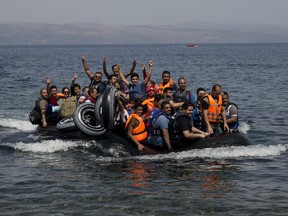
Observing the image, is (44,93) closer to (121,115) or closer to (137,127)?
(121,115)

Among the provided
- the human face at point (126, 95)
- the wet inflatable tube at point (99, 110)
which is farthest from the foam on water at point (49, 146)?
the human face at point (126, 95)

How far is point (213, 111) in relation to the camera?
14.8 meters

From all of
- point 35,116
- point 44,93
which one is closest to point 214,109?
point 44,93

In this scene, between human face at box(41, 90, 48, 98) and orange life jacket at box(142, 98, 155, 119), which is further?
human face at box(41, 90, 48, 98)

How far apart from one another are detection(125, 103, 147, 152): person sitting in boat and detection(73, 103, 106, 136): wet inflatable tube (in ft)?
4.55

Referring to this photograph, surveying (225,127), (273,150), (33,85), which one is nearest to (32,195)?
(225,127)

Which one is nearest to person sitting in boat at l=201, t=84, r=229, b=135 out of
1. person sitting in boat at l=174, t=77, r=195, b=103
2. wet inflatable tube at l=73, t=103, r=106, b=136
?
person sitting in boat at l=174, t=77, r=195, b=103

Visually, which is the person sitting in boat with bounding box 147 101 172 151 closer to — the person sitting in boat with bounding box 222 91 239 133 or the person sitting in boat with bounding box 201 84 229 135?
the person sitting in boat with bounding box 201 84 229 135

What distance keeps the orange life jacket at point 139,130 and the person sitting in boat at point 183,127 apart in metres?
0.71

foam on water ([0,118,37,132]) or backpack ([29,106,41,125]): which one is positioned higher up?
backpack ([29,106,41,125])

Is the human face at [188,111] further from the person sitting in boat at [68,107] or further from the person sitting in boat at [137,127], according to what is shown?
the person sitting in boat at [68,107]

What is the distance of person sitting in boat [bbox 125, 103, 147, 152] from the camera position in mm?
14438

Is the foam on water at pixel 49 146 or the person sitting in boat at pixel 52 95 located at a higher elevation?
the person sitting in boat at pixel 52 95

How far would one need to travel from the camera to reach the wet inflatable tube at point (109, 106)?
14914 mm
